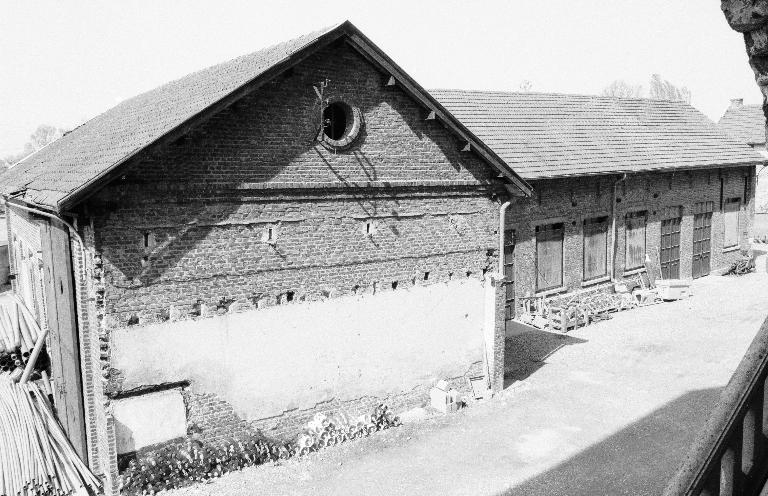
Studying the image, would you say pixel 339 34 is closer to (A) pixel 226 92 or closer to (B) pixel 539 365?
(A) pixel 226 92

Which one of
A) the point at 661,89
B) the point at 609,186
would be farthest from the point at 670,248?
the point at 661,89

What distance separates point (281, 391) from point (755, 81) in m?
8.92

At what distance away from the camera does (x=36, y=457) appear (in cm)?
933

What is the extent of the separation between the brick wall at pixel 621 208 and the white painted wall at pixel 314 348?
516 cm

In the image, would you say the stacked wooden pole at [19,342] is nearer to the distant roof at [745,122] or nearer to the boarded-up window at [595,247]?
the boarded-up window at [595,247]

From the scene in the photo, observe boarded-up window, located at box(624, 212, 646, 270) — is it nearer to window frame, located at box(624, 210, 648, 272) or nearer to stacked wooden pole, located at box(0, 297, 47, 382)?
window frame, located at box(624, 210, 648, 272)

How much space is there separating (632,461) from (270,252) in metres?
6.50

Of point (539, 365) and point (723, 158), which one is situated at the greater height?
point (723, 158)

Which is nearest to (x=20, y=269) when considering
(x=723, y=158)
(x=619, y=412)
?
(x=619, y=412)

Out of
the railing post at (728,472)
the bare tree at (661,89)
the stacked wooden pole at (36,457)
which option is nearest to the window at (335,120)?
the stacked wooden pole at (36,457)

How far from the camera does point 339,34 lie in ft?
33.7

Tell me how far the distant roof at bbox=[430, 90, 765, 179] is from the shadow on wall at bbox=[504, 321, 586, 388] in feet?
13.5

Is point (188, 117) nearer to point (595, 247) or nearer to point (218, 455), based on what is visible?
point (218, 455)

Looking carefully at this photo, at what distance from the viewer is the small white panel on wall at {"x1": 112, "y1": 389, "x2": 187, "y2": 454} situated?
9195 millimetres
